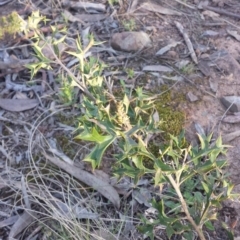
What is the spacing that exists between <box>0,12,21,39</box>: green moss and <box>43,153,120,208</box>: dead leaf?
0.85m

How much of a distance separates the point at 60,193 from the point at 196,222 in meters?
0.63

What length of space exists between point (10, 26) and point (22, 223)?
1155 millimetres

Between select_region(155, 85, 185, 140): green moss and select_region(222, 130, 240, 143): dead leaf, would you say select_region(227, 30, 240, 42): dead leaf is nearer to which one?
select_region(155, 85, 185, 140): green moss

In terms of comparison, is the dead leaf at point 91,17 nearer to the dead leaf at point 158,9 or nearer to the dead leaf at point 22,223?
the dead leaf at point 158,9

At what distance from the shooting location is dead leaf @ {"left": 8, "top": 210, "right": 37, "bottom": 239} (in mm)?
2063

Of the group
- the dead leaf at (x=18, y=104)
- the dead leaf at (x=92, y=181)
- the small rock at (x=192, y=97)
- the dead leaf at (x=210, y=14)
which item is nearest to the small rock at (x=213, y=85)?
the small rock at (x=192, y=97)

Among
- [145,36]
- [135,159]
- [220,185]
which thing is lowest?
[220,185]

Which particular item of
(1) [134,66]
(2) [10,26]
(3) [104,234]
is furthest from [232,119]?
(2) [10,26]

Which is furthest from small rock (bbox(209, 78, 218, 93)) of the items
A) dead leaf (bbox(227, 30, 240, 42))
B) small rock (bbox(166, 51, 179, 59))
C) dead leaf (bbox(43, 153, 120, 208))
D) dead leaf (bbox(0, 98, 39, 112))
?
dead leaf (bbox(0, 98, 39, 112))

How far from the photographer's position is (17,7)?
9.89 ft

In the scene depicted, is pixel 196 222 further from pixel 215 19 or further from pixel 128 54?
pixel 215 19

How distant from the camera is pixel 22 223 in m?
2.08

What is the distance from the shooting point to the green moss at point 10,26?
9.04ft

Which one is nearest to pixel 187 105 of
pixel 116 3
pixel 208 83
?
pixel 208 83
